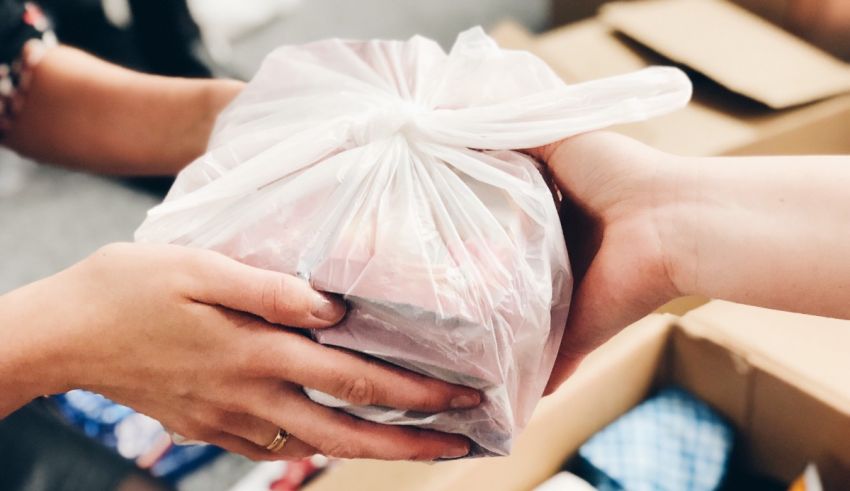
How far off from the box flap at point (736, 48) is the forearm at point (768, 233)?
1.25 feet

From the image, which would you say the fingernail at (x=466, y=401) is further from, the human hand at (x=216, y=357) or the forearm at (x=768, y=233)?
the forearm at (x=768, y=233)

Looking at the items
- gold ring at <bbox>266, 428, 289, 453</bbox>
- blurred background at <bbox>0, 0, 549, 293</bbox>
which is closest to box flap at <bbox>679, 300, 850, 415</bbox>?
gold ring at <bbox>266, 428, 289, 453</bbox>

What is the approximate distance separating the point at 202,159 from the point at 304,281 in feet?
0.51

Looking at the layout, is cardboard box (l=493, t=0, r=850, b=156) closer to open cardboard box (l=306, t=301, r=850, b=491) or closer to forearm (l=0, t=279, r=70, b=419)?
open cardboard box (l=306, t=301, r=850, b=491)

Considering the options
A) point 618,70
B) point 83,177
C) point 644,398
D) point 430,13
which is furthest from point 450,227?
point 430,13

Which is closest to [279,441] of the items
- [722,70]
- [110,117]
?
[110,117]

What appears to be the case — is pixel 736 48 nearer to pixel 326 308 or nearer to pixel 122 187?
pixel 326 308

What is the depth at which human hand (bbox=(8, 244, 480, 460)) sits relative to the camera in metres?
0.46

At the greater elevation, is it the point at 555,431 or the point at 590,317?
the point at 590,317

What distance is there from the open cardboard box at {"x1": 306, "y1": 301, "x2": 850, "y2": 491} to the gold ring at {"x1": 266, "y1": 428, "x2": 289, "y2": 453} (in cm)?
8

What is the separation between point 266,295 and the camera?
0.45 m

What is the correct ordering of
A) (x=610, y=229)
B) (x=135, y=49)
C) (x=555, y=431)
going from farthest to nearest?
(x=135, y=49)
(x=555, y=431)
(x=610, y=229)

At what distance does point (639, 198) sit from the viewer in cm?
56

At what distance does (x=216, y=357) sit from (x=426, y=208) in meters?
Result: 0.16
